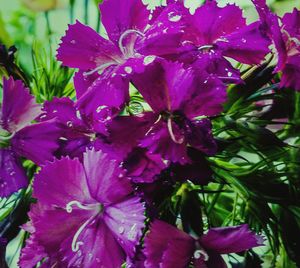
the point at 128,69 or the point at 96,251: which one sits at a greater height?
the point at 128,69

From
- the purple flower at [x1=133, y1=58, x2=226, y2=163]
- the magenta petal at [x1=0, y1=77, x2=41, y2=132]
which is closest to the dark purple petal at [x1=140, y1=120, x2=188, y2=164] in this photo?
the purple flower at [x1=133, y1=58, x2=226, y2=163]

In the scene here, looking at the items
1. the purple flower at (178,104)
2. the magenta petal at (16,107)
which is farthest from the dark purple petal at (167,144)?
the magenta petal at (16,107)

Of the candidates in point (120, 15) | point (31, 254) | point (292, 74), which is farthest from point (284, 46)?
point (31, 254)

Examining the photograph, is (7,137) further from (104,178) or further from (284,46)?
(284,46)

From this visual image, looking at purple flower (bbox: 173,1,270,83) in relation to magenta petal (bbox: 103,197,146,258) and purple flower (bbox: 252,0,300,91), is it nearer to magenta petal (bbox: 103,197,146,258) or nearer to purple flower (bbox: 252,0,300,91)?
purple flower (bbox: 252,0,300,91)
